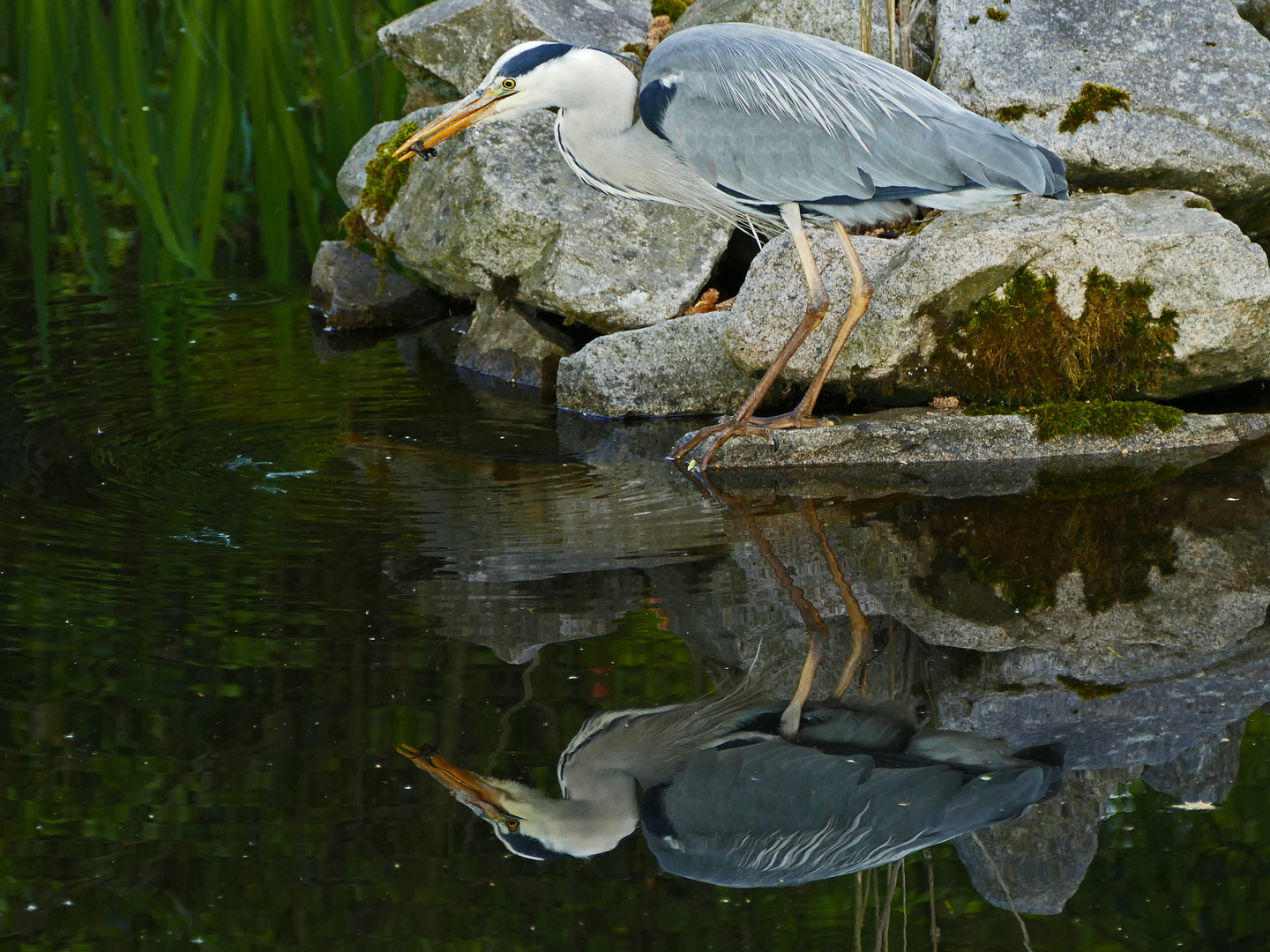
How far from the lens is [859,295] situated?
5527 mm

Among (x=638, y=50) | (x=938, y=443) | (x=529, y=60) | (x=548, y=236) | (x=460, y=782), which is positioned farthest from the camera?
(x=638, y=50)

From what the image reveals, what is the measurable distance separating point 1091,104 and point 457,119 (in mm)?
2920

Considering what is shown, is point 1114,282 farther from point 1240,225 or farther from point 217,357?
point 217,357

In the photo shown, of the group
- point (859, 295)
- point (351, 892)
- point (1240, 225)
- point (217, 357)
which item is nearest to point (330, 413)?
point (217, 357)

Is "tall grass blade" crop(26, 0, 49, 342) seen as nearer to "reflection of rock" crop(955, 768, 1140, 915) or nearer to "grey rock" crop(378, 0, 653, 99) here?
"grey rock" crop(378, 0, 653, 99)

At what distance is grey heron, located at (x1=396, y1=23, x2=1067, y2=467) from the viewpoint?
504 centimetres

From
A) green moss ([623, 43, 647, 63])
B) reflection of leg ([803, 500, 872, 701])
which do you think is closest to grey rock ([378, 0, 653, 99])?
green moss ([623, 43, 647, 63])

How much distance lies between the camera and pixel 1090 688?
3586mm

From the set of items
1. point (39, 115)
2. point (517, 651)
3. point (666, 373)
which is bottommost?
point (39, 115)

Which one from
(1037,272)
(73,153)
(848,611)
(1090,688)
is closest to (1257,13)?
(1037,272)

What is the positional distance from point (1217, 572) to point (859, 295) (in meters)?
1.79

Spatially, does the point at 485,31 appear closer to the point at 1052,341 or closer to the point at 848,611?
the point at 1052,341

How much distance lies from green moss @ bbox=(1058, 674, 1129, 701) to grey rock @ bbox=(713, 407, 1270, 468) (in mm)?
1956

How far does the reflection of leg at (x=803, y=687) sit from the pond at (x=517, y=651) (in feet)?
0.11
